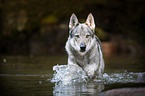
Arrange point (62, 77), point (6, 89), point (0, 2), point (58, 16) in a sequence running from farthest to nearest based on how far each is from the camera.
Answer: point (58, 16) < point (0, 2) < point (62, 77) < point (6, 89)

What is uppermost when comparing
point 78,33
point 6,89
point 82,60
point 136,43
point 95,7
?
point 95,7

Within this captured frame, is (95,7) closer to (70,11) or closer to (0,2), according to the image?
(70,11)

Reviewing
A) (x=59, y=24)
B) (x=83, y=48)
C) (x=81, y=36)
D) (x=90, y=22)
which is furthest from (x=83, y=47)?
(x=59, y=24)

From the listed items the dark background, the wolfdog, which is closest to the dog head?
the wolfdog

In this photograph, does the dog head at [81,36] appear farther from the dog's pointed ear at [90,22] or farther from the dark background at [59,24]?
the dark background at [59,24]

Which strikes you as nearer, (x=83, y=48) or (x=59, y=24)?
(x=83, y=48)

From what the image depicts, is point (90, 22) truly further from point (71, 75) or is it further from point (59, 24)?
point (59, 24)

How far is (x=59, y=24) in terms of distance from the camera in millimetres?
34594

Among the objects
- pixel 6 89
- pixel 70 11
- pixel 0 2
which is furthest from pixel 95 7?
pixel 6 89

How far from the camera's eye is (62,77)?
330 inches

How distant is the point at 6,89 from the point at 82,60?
268 centimetres

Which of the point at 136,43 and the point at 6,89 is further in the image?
the point at 136,43

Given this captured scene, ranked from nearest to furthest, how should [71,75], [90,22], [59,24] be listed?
[71,75] < [90,22] < [59,24]

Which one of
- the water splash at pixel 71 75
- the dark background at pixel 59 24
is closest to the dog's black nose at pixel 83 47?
the water splash at pixel 71 75
